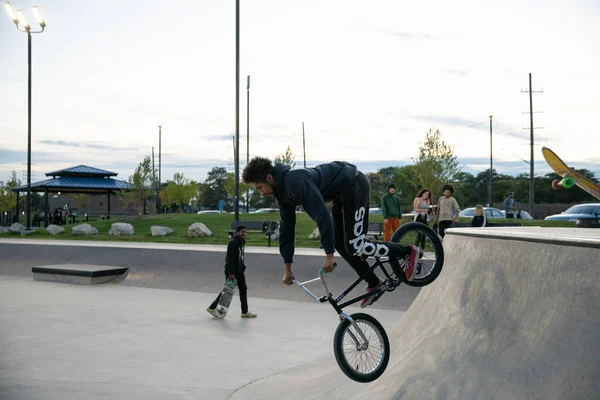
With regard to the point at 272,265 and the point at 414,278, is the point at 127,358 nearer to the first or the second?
the point at 414,278

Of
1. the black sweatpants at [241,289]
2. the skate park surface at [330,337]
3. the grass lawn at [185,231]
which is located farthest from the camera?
the grass lawn at [185,231]

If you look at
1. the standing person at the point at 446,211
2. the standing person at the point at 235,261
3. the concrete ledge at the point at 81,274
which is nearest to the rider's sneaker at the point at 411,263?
the standing person at the point at 235,261

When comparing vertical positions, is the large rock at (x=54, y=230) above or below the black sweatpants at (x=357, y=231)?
below

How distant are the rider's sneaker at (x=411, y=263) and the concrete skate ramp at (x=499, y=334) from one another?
810 millimetres

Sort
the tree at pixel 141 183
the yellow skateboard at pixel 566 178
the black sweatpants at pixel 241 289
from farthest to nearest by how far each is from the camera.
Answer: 1. the tree at pixel 141 183
2. the yellow skateboard at pixel 566 178
3. the black sweatpants at pixel 241 289

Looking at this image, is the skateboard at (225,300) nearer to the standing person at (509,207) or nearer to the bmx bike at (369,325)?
the bmx bike at (369,325)

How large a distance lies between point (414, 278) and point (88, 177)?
35.4m

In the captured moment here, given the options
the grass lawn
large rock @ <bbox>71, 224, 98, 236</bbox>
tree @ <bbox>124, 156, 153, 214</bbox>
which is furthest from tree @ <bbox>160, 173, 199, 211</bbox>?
large rock @ <bbox>71, 224, 98, 236</bbox>

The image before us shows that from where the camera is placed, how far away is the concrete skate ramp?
4441 mm

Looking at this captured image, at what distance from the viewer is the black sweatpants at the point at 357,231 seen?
18.3 ft

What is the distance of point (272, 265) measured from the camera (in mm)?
14938

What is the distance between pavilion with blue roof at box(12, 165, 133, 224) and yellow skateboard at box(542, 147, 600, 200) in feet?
94.3

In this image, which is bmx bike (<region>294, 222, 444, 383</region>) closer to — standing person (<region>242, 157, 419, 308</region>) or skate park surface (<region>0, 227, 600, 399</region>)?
standing person (<region>242, 157, 419, 308</region>)

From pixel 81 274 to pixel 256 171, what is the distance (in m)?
12.4
